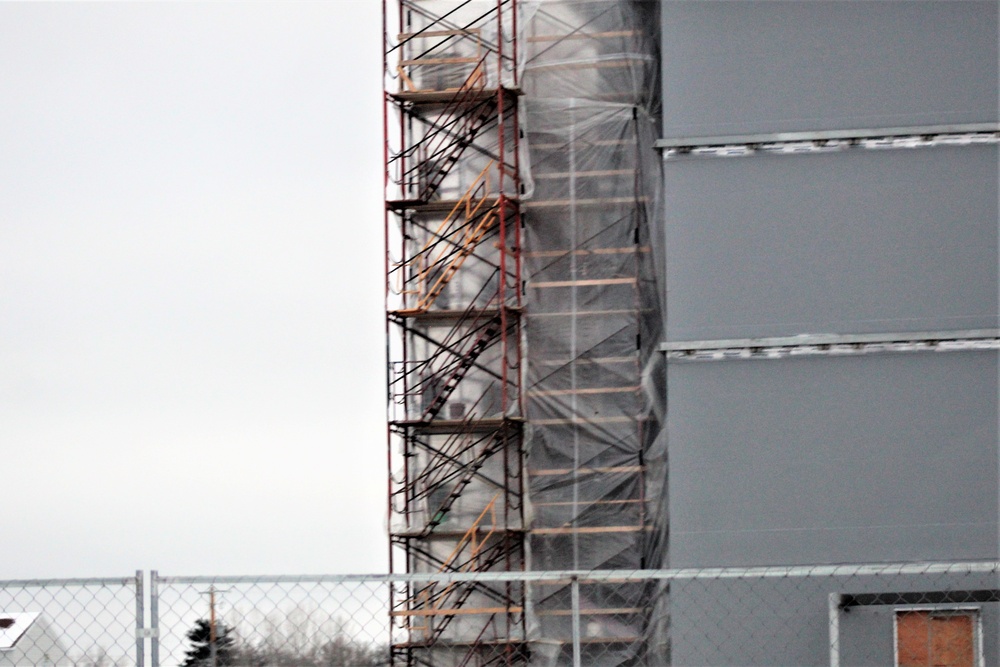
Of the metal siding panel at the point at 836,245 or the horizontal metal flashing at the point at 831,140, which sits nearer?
the metal siding panel at the point at 836,245

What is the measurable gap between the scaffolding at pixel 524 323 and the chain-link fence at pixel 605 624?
52 millimetres

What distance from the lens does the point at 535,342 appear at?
53.3ft

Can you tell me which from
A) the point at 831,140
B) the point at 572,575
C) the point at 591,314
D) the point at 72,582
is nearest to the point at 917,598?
the point at 591,314

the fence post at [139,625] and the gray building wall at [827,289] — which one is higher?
the gray building wall at [827,289]

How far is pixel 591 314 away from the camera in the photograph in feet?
52.9

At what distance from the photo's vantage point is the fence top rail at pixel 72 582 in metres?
8.02

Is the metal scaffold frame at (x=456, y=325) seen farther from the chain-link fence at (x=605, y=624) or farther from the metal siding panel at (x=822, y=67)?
the metal siding panel at (x=822, y=67)

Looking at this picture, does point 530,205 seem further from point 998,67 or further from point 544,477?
point 998,67

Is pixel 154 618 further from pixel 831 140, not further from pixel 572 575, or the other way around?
pixel 831 140

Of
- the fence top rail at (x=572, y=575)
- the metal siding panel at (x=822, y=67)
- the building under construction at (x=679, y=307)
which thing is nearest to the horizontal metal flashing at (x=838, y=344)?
the building under construction at (x=679, y=307)

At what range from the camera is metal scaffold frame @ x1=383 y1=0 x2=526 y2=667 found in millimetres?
16094

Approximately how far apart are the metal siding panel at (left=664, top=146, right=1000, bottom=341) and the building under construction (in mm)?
26

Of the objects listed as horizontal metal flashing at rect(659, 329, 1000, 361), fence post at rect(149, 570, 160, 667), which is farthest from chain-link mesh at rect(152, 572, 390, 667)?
horizontal metal flashing at rect(659, 329, 1000, 361)

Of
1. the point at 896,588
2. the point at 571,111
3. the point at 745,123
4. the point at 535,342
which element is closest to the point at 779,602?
the point at 896,588
